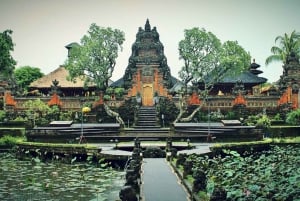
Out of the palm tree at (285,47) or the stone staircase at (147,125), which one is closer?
the stone staircase at (147,125)

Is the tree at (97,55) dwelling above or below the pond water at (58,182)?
above

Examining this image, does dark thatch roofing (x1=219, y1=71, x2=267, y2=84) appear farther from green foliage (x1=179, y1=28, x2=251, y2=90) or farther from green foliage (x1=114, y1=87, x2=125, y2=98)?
green foliage (x1=114, y1=87, x2=125, y2=98)

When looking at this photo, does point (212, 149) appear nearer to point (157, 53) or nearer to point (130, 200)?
point (130, 200)

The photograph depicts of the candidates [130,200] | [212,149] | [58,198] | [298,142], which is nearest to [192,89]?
[298,142]

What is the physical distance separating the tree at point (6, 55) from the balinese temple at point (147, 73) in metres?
10.6

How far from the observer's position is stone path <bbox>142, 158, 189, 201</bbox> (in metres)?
9.77

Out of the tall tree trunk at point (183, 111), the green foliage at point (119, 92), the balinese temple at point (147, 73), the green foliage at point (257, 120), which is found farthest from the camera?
the balinese temple at point (147, 73)

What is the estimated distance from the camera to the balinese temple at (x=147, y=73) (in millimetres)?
34688

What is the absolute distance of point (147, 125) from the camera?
30422mm

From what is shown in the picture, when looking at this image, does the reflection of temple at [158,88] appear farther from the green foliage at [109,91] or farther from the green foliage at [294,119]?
the green foliage at [294,119]

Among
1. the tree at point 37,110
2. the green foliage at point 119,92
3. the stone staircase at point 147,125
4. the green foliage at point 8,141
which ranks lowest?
the green foliage at point 8,141

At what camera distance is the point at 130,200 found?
7445mm

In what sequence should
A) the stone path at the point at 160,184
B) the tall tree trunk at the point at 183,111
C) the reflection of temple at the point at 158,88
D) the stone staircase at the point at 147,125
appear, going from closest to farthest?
the stone path at the point at 160,184
the stone staircase at the point at 147,125
the tall tree trunk at the point at 183,111
the reflection of temple at the point at 158,88

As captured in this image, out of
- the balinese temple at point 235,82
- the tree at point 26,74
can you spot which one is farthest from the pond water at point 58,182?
the tree at point 26,74
